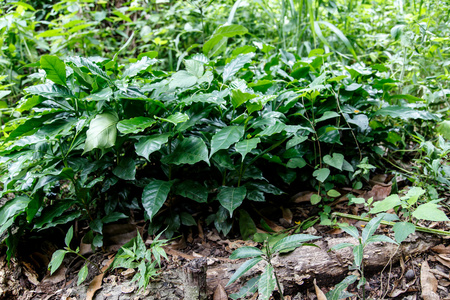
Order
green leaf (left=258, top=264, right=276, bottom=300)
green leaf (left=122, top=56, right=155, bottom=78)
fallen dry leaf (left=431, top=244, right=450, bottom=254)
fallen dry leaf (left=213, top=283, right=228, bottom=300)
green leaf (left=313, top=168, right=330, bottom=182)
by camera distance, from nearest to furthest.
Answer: green leaf (left=258, top=264, right=276, bottom=300) → fallen dry leaf (left=213, top=283, right=228, bottom=300) → fallen dry leaf (left=431, top=244, right=450, bottom=254) → green leaf (left=122, top=56, right=155, bottom=78) → green leaf (left=313, top=168, right=330, bottom=182)

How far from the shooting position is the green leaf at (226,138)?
128 cm

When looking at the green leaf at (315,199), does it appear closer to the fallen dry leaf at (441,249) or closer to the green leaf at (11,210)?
the fallen dry leaf at (441,249)

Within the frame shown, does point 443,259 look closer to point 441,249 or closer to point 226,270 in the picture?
point 441,249

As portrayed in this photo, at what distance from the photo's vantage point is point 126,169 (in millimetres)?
1459

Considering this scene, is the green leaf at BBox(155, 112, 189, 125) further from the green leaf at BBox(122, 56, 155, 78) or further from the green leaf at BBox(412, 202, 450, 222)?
the green leaf at BBox(412, 202, 450, 222)

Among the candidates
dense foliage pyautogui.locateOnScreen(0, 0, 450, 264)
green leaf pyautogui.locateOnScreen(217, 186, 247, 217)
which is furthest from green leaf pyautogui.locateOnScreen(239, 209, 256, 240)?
green leaf pyautogui.locateOnScreen(217, 186, 247, 217)

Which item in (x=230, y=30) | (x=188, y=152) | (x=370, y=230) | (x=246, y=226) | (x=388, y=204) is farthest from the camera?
(x=230, y=30)

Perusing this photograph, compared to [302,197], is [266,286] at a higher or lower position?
higher

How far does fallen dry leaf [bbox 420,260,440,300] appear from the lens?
1.20 meters

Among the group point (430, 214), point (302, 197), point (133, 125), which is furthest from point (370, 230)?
point (133, 125)

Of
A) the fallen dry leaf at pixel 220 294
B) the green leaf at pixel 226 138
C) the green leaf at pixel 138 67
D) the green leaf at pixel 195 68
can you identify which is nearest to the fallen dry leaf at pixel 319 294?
the fallen dry leaf at pixel 220 294

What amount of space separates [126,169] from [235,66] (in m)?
0.78

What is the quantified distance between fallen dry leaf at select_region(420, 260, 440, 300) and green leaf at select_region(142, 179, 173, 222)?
3.77 feet

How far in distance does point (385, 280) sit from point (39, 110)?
1792mm
